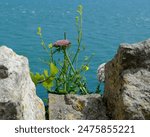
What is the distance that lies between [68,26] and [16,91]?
49.5 feet

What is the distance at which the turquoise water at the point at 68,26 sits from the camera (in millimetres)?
11836

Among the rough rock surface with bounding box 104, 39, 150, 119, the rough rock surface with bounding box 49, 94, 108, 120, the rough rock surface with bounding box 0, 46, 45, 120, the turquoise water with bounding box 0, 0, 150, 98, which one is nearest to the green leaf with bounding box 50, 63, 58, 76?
the rough rock surface with bounding box 49, 94, 108, 120

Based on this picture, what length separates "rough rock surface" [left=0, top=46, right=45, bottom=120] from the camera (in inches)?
86.9

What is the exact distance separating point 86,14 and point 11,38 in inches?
366

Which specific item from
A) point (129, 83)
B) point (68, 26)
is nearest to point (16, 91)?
point (129, 83)

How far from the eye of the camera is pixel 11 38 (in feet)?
43.6

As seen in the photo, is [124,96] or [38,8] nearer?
[124,96]

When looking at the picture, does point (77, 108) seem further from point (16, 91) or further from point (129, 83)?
point (16, 91)

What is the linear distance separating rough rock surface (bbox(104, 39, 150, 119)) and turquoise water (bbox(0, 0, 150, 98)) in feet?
7.62

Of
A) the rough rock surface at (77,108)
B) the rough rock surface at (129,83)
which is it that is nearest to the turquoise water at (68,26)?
the rough rock surface at (77,108)

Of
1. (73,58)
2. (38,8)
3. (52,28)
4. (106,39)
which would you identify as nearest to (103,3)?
(38,8)

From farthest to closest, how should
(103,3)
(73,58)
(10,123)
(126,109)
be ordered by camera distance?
(103,3) < (73,58) < (126,109) < (10,123)

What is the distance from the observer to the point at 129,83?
8.82ft

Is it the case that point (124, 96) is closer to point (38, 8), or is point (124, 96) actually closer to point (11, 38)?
point (11, 38)
